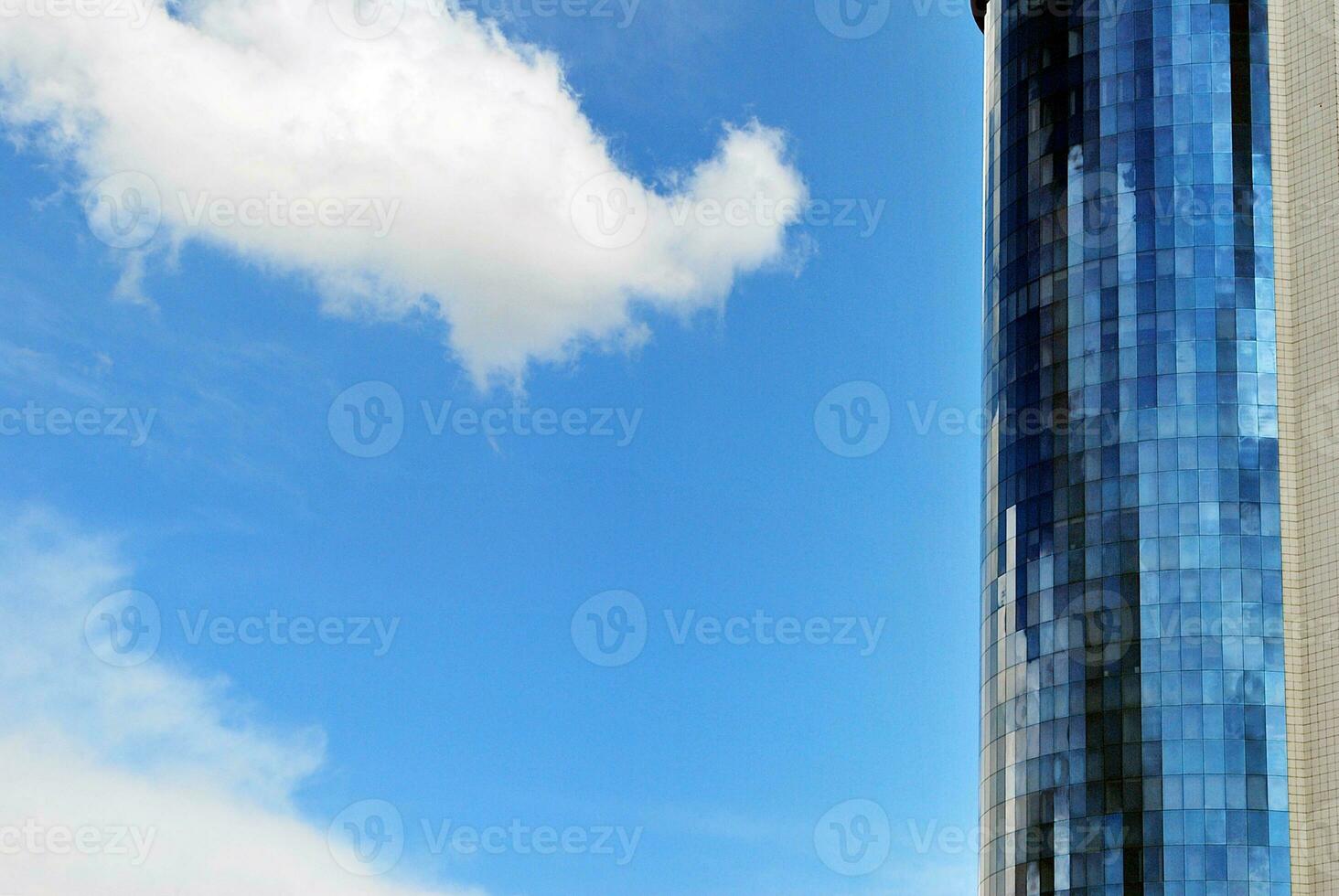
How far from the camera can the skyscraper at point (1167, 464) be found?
84938 millimetres

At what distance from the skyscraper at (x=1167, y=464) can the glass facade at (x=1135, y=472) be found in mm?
142

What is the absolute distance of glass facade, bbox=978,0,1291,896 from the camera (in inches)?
3374

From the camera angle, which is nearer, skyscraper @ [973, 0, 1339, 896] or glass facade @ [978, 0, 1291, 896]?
skyscraper @ [973, 0, 1339, 896]

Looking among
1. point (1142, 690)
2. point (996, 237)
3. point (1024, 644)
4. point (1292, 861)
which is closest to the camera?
point (1292, 861)

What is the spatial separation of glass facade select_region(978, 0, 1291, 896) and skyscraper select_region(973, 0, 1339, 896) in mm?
142

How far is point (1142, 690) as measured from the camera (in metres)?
87.8

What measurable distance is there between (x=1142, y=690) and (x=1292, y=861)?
11.1m

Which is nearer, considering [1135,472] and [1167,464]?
[1167,464]

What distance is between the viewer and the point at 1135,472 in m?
91.8

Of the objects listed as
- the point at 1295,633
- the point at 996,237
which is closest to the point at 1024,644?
the point at 1295,633

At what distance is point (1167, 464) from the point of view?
90875 millimetres

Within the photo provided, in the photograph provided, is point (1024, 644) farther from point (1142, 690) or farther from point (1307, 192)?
point (1307, 192)

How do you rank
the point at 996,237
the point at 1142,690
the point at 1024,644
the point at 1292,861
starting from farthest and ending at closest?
the point at 996,237 → the point at 1024,644 → the point at 1142,690 → the point at 1292,861

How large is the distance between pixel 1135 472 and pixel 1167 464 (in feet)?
5.96
